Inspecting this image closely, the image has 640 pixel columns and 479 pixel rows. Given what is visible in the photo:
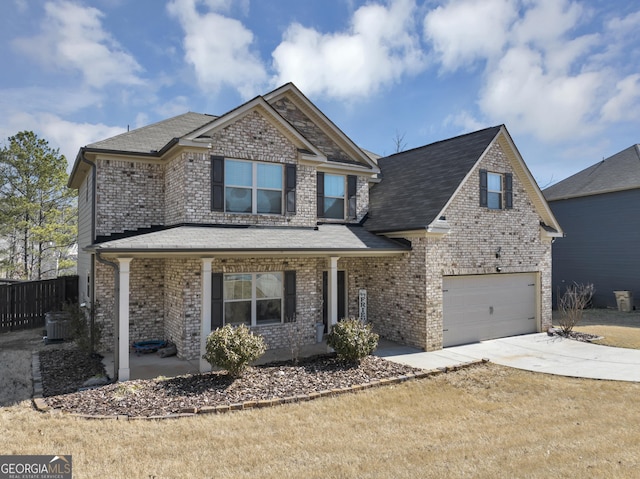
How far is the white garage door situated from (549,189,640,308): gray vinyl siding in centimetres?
941

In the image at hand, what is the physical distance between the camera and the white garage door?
12711 mm

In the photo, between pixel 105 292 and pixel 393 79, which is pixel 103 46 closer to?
pixel 105 292

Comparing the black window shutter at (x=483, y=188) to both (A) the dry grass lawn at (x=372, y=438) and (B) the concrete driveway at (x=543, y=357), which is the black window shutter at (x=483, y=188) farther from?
(A) the dry grass lawn at (x=372, y=438)

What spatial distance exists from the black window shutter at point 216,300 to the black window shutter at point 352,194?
5172 mm

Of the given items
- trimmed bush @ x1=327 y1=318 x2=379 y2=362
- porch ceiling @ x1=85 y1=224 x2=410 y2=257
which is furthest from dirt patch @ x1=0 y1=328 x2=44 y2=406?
trimmed bush @ x1=327 y1=318 x2=379 y2=362

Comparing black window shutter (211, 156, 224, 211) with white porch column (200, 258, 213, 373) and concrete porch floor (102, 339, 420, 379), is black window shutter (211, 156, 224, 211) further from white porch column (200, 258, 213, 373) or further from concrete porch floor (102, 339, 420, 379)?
concrete porch floor (102, 339, 420, 379)

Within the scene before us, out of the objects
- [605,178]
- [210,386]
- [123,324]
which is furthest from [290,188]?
[605,178]

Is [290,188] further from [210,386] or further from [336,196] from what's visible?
[210,386]

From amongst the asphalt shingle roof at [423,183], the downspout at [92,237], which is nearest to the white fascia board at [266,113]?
the asphalt shingle roof at [423,183]

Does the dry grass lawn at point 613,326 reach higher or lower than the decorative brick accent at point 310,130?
lower

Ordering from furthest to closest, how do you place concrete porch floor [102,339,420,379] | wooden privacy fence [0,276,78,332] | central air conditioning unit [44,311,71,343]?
wooden privacy fence [0,276,78,332], central air conditioning unit [44,311,71,343], concrete porch floor [102,339,420,379]

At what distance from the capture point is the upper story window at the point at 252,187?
1146cm

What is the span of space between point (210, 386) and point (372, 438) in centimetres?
366

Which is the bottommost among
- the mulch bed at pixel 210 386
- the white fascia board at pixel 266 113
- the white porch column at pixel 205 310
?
the mulch bed at pixel 210 386
